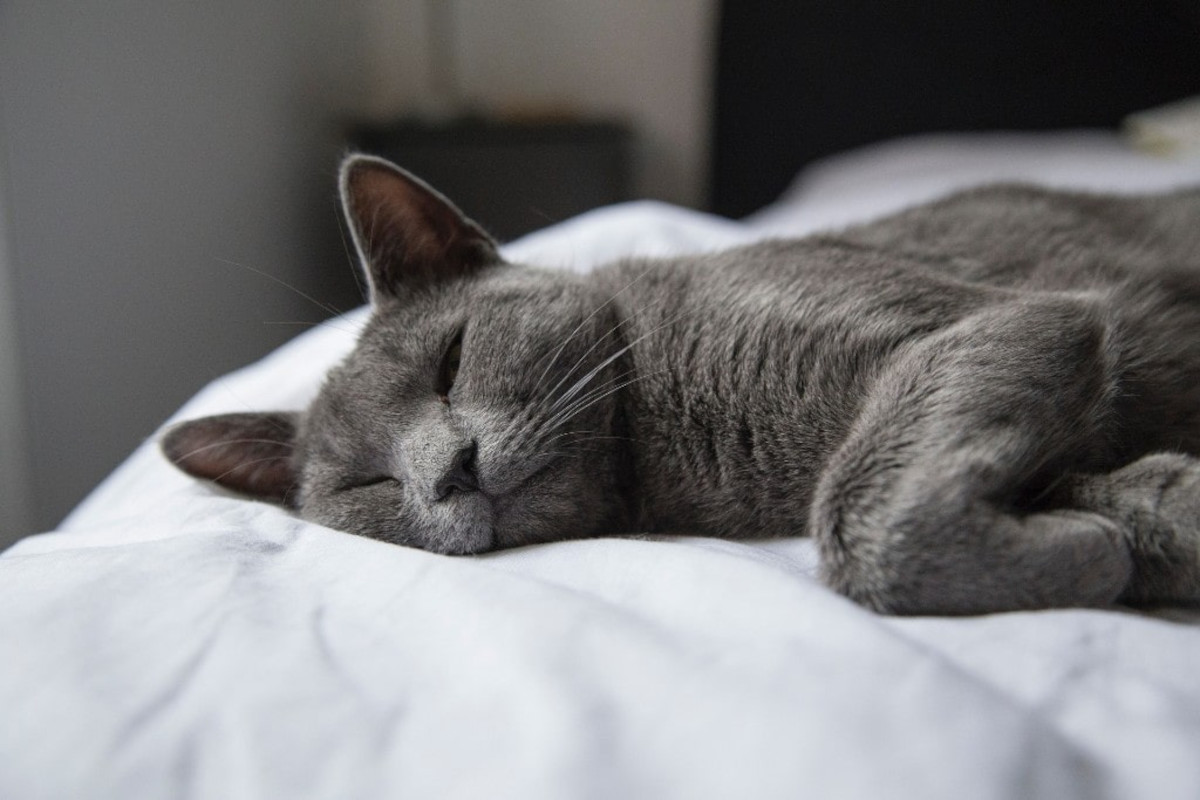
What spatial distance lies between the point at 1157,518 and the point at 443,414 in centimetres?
67

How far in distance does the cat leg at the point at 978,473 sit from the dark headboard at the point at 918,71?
2421mm

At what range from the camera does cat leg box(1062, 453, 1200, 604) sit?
708 mm

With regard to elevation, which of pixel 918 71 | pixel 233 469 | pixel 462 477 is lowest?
pixel 233 469

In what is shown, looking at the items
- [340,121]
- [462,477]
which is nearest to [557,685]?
[462,477]

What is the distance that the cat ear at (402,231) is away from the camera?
1.07 meters

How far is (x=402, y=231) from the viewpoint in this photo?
111 cm

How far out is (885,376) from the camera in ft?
2.81

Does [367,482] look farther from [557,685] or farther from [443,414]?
[557,685]

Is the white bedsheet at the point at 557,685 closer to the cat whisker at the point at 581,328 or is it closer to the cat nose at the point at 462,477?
the cat nose at the point at 462,477

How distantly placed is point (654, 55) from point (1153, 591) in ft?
10.2

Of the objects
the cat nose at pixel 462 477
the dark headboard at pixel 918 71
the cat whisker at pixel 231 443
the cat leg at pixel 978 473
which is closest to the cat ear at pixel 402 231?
the cat whisker at pixel 231 443

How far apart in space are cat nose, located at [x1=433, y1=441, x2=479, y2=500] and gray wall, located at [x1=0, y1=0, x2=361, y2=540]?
1.14m

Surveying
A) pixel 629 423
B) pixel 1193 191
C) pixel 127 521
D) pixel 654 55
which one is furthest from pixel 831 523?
pixel 654 55

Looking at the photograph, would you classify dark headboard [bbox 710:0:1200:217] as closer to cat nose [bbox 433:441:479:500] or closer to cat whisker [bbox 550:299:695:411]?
cat whisker [bbox 550:299:695:411]
